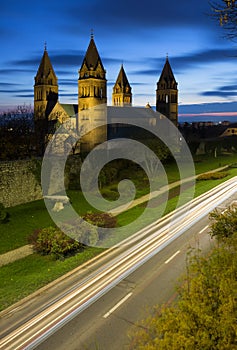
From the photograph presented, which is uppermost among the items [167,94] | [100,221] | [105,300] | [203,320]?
[167,94]

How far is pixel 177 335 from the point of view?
589 cm

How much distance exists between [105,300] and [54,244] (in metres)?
6.00

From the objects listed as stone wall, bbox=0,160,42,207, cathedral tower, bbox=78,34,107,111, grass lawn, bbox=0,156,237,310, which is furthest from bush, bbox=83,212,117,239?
cathedral tower, bbox=78,34,107,111

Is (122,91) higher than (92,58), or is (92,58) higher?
(92,58)

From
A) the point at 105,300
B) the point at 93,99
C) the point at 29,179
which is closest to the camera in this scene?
the point at 105,300

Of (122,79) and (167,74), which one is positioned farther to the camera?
(122,79)

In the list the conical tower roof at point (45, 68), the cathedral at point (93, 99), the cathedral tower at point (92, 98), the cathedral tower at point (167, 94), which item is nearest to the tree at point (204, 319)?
the cathedral at point (93, 99)

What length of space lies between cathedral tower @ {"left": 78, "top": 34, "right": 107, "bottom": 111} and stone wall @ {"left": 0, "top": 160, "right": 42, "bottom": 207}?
43.2 m

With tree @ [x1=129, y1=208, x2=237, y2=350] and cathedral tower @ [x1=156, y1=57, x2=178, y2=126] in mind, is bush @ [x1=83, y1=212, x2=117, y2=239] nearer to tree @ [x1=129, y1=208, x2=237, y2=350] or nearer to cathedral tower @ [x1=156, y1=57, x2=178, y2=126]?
tree @ [x1=129, y1=208, x2=237, y2=350]

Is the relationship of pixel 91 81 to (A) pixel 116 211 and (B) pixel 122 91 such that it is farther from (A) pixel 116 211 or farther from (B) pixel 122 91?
(A) pixel 116 211

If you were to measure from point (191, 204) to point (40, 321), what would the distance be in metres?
19.5

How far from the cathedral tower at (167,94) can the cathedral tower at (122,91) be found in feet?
30.7

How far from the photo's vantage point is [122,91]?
105688 millimetres

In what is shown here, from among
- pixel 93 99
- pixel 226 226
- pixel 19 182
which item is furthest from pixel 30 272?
pixel 93 99
